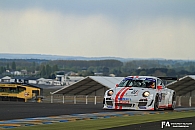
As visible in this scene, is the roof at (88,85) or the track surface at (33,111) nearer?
the track surface at (33,111)

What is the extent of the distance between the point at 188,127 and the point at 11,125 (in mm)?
4308

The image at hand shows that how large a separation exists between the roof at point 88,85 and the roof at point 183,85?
5.45m

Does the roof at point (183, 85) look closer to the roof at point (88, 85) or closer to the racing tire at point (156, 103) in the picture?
the roof at point (88, 85)

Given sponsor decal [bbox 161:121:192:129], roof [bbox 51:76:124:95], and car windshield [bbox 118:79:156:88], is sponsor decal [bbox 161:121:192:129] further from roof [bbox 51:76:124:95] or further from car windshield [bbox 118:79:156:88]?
roof [bbox 51:76:124:95]

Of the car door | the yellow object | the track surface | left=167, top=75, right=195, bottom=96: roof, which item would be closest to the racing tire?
the car door

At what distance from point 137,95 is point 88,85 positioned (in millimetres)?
31342

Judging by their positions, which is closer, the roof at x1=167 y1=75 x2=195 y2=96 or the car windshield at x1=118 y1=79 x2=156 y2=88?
the car windshield at x1=118 y1=79 x2=156 y2=88

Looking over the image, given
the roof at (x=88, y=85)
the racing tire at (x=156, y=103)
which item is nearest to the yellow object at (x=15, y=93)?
the roof at (x=88, y=85)

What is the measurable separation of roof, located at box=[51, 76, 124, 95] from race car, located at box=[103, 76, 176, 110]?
2786cm

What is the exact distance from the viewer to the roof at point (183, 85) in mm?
48656

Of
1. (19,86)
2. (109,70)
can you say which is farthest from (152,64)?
(19,86)

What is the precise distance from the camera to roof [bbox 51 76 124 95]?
5012 centimetres

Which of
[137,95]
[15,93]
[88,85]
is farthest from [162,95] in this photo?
[15,93]

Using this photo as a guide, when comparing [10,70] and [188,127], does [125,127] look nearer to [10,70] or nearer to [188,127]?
[188,127]
